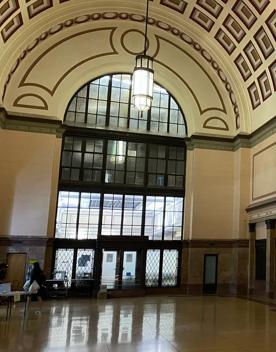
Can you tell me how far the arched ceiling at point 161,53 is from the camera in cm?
1446

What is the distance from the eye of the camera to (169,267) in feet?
54.2

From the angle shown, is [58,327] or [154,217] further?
[154,217]

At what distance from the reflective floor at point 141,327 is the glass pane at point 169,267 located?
10.8ft

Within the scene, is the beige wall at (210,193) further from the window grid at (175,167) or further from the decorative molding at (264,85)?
the decorative molding at (264,85)

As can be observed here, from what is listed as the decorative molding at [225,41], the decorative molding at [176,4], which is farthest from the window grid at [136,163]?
the decorative molding at [176,4]

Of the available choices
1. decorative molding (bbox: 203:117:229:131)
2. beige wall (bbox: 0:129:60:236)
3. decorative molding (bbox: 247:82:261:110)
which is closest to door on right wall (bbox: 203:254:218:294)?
decorative molding (bbox: 203:117:229:131)

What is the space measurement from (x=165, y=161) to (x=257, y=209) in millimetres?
4596

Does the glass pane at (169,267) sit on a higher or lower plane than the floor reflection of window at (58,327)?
higher

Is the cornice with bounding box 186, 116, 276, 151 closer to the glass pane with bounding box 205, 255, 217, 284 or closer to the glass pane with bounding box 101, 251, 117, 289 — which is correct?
the glass pane with bounding box 205, 255, 217, 284

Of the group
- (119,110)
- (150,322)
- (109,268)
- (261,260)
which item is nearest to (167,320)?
(150,322)

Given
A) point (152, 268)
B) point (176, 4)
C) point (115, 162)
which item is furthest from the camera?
point (115, 162)

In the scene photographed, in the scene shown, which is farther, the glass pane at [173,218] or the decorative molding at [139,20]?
the glass pane at [173,218]

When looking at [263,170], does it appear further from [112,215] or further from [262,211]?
[112,215]

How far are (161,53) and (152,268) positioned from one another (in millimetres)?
9843
